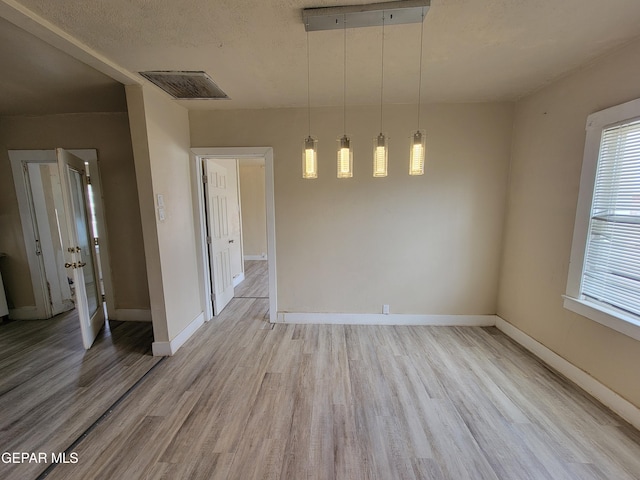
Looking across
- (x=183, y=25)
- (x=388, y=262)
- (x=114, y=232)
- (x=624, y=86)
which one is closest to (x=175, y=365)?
(x=114, y=232)

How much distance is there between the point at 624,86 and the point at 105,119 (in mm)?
5051

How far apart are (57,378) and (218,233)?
6.98 feet

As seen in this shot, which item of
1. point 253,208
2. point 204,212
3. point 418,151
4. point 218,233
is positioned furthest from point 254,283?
point 418,151

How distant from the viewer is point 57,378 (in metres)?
2.30

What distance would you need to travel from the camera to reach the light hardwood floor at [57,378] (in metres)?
1.73

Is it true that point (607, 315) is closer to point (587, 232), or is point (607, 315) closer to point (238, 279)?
point (587, 232)

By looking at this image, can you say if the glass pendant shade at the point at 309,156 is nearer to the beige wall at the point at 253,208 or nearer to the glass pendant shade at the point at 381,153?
the glass pendant shade at the point at 381,153

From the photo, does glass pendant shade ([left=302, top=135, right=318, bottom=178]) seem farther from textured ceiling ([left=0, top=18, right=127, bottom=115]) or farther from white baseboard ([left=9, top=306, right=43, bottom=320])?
white baseboard ([left=9, top=306, right=43, bottom=320])

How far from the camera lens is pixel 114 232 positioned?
3318 mm

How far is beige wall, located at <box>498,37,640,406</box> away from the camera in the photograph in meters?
1.88

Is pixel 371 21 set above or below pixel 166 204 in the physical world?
above

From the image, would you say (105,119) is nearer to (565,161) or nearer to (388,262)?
(388,262)

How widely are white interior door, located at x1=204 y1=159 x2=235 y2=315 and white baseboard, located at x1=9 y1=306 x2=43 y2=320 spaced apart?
2.42m

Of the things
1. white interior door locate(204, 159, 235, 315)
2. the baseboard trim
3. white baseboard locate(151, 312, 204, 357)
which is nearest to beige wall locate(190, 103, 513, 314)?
the baseboard trim
